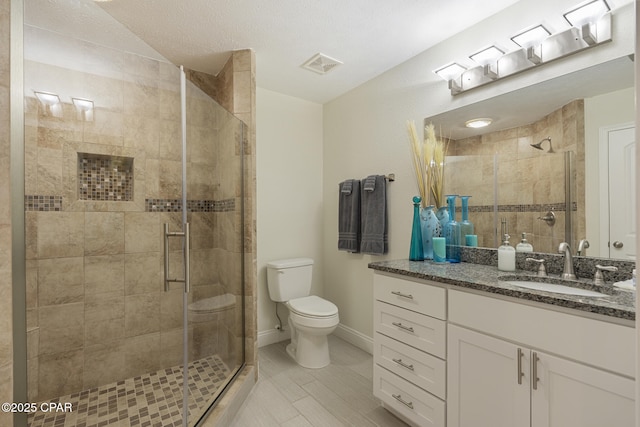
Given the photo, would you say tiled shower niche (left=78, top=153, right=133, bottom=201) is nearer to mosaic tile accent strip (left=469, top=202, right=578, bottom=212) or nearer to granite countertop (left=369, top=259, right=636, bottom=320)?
granite countertop (left=369, top=259, right=636, bottom=320)

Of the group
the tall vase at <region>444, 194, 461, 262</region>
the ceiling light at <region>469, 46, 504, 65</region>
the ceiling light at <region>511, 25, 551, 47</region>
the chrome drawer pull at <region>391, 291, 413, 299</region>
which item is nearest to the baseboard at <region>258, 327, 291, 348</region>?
the chrome drawer pull at <region>391, 291, 413, 299</region>

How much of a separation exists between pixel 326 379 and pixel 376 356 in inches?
22.9

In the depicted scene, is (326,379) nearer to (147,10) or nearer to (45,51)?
(45,51)

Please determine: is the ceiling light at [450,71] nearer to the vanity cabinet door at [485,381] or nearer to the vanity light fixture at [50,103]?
the vanity cabinet door at [485,381]

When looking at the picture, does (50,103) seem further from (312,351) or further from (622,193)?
(622,193)

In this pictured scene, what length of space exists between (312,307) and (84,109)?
2.03 m

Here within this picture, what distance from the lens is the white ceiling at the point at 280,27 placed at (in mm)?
1668

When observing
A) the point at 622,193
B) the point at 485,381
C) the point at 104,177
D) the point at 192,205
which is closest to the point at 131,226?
the point at 104,177

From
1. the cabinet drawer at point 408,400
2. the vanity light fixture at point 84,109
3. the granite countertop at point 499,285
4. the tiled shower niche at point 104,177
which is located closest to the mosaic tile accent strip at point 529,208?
the granite countertop at point 499,285

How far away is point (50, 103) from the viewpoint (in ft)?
4.85

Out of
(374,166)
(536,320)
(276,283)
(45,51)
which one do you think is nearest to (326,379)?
(276,283)

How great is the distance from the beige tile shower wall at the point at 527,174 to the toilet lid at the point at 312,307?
1.17m

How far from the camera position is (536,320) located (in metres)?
1.12

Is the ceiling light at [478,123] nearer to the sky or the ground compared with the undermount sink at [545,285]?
nearer to the sky
